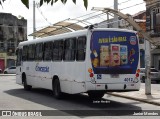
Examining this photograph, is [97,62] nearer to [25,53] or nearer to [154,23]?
[25,53]

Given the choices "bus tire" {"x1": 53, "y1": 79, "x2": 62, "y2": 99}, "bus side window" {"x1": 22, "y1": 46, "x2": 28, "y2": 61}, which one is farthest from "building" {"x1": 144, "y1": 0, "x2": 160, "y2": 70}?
"bus tire" {"x1": 53, "y1": 79, "x2": 62, "y2": 99}

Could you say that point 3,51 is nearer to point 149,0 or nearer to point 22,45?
point 149,0

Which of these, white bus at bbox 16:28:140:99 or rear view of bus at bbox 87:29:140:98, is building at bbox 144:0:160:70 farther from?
rear view of bus at bbox 87:29:140:98

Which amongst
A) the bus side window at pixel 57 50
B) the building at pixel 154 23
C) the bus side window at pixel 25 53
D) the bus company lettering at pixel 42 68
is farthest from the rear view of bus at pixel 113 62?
the building at pixel 154 23

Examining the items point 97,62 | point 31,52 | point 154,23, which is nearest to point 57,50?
point 97,62

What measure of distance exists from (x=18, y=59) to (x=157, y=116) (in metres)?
13.3

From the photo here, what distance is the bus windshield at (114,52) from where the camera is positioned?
13.7 metres

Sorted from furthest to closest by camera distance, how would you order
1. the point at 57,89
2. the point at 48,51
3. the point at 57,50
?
the point at 48,51 → the point at 57,50 → the point at 57,89

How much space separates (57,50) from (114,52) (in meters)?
3.63

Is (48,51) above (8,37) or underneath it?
underneath

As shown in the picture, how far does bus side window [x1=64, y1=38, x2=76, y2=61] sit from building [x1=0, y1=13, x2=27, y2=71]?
2239 inches

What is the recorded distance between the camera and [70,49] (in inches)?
600

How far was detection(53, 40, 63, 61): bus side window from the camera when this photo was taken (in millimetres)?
16281

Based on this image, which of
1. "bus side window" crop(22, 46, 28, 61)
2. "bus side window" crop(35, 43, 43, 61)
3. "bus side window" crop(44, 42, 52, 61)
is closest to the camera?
"bus side window" crop(44, 42, 52, 61)
